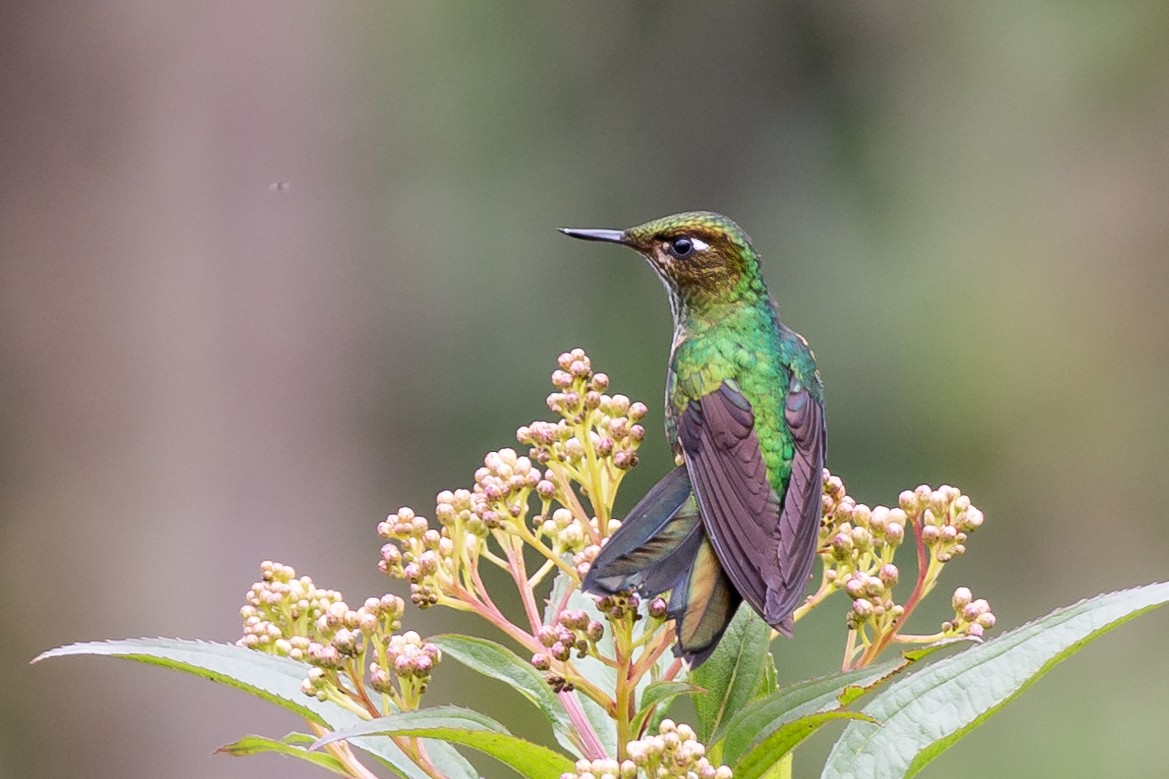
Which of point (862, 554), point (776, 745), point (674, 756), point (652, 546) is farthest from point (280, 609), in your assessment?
point (862, 554)

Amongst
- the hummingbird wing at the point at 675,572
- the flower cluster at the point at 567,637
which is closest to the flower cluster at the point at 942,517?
the hummingbird wing at the point at 675,572

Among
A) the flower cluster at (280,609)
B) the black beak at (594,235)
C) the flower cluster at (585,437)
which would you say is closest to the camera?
the flower cluster at (280,609)

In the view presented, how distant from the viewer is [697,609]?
208 centimetres

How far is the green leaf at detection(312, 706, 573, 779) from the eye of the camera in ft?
5.98

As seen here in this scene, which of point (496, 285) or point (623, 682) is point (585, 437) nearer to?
point (623, 682)

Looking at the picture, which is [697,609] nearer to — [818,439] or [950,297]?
[818,439]

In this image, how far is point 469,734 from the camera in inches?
74.1

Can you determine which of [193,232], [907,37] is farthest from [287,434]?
[907,37]

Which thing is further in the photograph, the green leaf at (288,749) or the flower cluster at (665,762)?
the green leaf at (288,749)

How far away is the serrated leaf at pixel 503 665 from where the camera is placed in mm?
2127

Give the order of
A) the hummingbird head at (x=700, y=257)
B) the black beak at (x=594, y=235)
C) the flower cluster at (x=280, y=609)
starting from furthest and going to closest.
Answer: the hummingbird head at (x=700, y=257) → the black beak at (x=594, y=235) → the flower cluster at (x=280, y=609)

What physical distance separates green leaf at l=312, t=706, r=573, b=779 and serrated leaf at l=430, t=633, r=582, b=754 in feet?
0.51

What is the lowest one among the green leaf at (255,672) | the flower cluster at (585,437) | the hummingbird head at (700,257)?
the green leaf at (255,672)

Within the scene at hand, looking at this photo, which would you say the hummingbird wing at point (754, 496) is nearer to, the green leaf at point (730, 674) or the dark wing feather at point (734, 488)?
the dark wing feather at point (734, 488)
